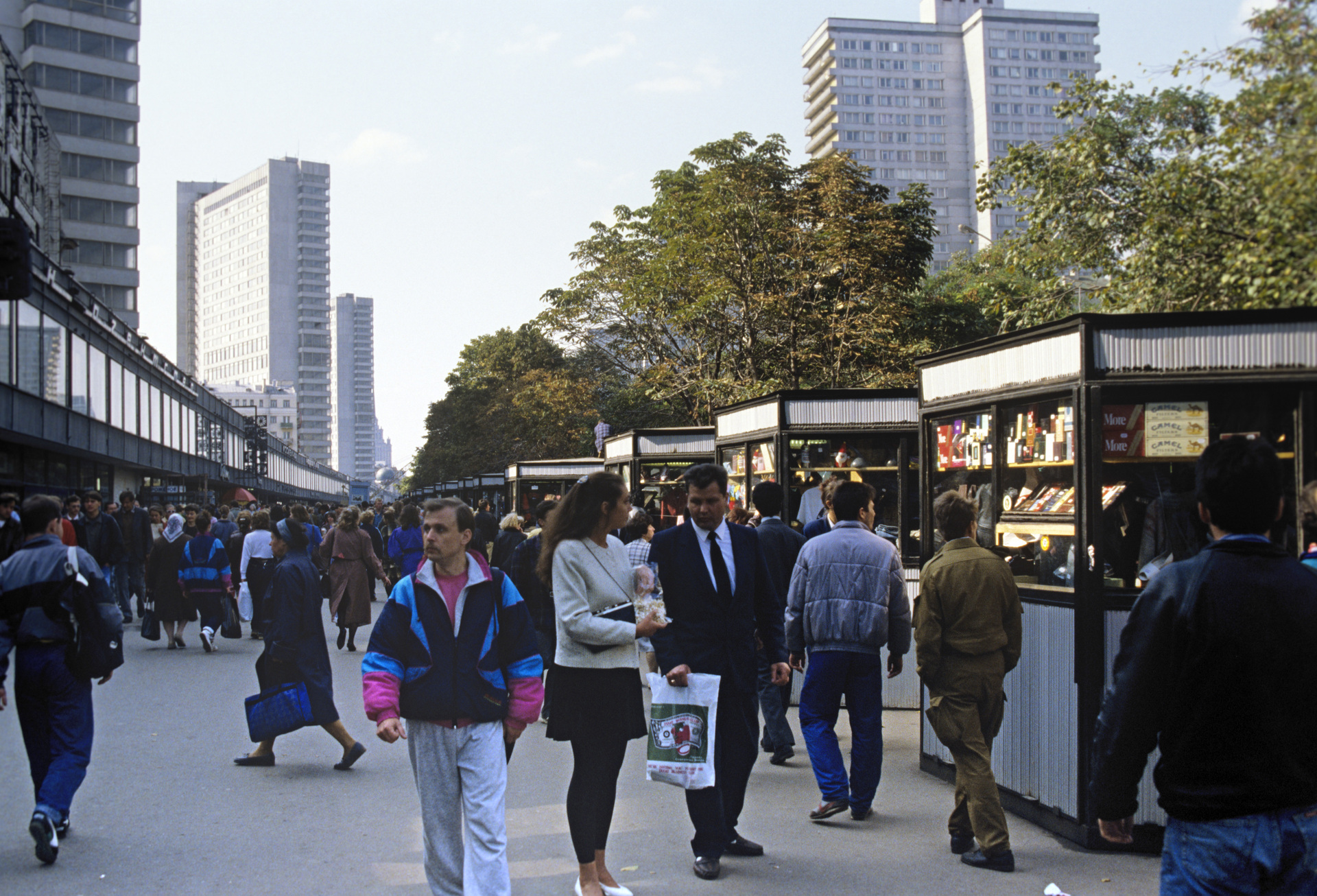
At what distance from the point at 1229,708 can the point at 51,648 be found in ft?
17.9

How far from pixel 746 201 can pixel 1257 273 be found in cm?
1719

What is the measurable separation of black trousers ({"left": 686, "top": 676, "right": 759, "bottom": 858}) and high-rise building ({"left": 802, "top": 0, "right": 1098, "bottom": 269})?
464ft

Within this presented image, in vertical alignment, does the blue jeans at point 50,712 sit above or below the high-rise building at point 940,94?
below

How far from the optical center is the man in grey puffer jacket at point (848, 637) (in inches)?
244

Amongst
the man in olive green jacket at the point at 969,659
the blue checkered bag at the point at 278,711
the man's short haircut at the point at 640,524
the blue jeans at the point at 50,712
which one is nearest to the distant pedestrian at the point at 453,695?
the man in olive green jacket at the point at 969,659

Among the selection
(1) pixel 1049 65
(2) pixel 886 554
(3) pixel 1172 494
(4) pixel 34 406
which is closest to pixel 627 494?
(2) pixel 886 554

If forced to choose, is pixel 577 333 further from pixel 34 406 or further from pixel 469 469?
pixel 469 469

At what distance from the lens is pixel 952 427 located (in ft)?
26.5

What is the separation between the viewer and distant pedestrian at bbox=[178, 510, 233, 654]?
48.6 ft

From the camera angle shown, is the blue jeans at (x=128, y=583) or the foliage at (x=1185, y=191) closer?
the foliage at (x=1185, y=191)

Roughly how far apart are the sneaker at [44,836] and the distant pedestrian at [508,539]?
17.1ft

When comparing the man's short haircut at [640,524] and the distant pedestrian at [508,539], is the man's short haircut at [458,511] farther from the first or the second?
the man's short haircut at [640,524]

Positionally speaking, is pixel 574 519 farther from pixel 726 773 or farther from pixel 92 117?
pixel 92 117

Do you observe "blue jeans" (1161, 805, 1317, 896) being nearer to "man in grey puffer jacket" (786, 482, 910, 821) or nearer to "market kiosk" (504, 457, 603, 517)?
"man in grey puffer jacket" (786, 482, 910, 821)
